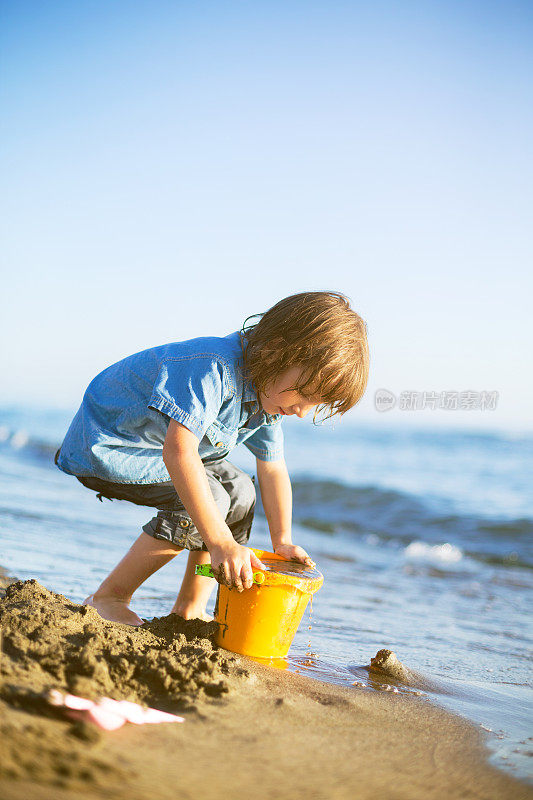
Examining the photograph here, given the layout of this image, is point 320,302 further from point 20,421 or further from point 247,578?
point 20,421

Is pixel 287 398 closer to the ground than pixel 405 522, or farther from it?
farther from it

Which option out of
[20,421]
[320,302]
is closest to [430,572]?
[320,302]

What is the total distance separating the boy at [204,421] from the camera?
2389 mm

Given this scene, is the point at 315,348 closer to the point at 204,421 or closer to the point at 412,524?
the point at 204,421

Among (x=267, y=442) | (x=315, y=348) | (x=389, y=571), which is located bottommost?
(x=389, y=571)

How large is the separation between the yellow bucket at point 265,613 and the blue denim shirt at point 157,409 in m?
0.55

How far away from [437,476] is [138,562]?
13637 mm

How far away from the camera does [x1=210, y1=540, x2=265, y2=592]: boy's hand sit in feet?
Result: 7.38

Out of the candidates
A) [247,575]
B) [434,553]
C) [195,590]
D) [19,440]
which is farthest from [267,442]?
→ [19,440]

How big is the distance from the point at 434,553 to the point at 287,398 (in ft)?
17.1

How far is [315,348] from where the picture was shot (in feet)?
8.17

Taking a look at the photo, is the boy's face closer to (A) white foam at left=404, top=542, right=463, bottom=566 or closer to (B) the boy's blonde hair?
(B) the boy's blonde hair

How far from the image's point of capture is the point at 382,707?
2.20 m

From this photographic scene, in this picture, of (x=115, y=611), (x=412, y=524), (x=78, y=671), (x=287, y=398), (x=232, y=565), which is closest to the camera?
(x=78, y=671)
